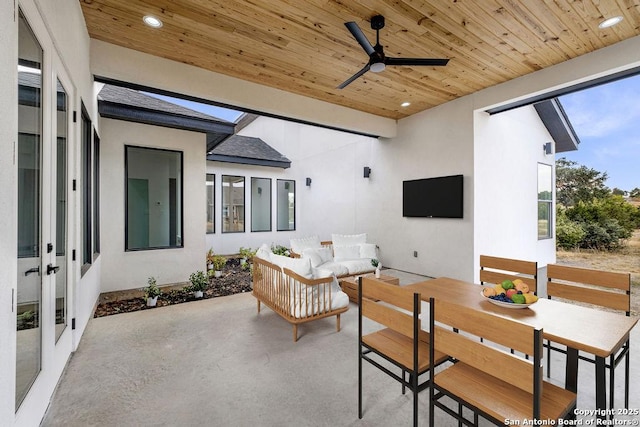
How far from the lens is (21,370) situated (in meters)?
1.60

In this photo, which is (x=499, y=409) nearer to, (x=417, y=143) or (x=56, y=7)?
(x=56, y=7)

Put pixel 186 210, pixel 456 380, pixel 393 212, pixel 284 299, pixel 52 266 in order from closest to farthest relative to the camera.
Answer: pixel 456 380, pixel 52 266, pixel 284 299, pixel 186 210, pixel 393 212

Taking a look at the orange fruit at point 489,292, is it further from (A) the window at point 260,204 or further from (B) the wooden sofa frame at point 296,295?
(A) the window at point 260,204

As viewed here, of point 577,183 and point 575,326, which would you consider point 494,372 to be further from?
point 577,183

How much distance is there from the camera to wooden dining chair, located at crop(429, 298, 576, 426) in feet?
3.93

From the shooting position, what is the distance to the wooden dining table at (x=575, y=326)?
141cm

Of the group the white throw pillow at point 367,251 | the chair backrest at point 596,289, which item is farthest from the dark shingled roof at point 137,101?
the chair backrest at point 596,289

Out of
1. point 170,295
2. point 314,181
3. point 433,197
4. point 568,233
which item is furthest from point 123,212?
point 568,233

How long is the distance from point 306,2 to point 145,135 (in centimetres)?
361

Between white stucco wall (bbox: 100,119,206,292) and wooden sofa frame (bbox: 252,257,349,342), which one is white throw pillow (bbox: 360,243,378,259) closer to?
wooden sofa frame (bbox: 252,257,349,342)

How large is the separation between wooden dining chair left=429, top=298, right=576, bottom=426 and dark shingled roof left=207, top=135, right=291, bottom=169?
7385mm

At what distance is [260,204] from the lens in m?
9.28

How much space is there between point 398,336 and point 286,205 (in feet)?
26.0

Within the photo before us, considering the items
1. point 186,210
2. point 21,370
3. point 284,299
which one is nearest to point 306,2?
point 284,299
